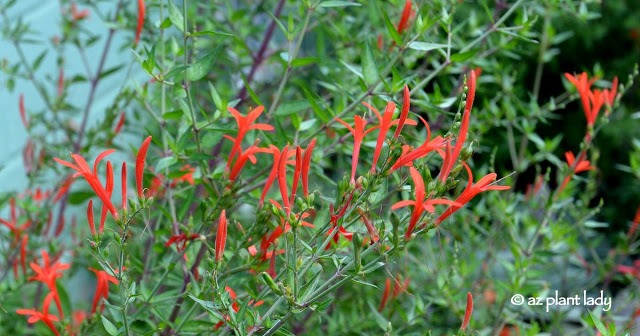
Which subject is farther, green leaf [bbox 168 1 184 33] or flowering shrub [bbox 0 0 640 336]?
green leaf [bbox 168 1 184 33]

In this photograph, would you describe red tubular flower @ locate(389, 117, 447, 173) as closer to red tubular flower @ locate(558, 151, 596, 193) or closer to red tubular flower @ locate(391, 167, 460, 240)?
red tubular flower @ locate(391, 167, 460, 240)

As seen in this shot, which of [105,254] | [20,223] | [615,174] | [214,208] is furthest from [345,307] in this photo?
[615,174]

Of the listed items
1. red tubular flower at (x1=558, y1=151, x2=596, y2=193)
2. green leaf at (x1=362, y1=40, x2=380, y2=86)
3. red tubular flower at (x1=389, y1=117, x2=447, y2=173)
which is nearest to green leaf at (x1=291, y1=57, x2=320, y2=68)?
green leaf at (x1=362, y1=40, x2=380, y2=86)

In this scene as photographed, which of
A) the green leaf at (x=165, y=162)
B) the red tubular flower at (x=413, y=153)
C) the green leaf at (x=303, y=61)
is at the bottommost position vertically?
the green leaf at (x=165, y=162)

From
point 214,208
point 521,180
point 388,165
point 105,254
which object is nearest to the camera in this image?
point 388,165

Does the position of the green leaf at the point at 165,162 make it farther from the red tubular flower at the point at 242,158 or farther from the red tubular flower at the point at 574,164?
the red tubular flower at the point at 574,164

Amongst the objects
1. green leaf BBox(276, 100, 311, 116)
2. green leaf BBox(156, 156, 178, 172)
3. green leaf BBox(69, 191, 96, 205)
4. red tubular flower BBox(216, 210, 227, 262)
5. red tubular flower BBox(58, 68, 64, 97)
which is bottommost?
green leaf BBox(69, 191, 96, 205)

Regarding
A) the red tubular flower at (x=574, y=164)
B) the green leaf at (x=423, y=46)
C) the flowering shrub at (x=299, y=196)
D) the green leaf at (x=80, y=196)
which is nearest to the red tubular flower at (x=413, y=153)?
the flowering shrub at (x=299, y=196)

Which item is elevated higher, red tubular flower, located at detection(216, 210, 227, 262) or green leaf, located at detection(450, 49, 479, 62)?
green leaf, located at detection(450, 49, 479, 62)

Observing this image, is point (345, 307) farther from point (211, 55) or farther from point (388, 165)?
point (388, 165)

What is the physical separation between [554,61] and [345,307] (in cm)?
341

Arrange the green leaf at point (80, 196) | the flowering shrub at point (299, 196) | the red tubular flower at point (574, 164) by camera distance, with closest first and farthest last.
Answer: the flowering shrub at point (299, 196) < the red tubular flower at point (574, 164) < the green leaf at point (80, 196)

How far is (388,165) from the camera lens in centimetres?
91

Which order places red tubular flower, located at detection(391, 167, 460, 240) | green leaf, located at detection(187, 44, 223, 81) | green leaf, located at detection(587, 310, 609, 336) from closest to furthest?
red tubular flower, located at detection(391, 167, 460, 240), green leaf, located at detection(587, 310, 609, 336), green leaf, located at detection(187, 44, 223, 81)
